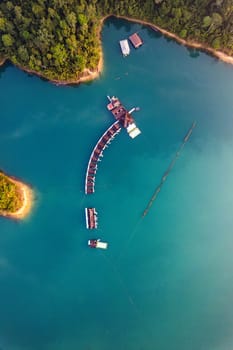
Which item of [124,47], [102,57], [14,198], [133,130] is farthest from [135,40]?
[14,198]

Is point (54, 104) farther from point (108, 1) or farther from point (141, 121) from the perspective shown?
point (108, 1)

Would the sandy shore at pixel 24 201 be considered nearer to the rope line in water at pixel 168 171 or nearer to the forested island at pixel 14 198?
the forested island at pixel 14 198

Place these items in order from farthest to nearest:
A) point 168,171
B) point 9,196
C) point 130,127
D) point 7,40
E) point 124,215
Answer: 1. point 168,171
2. point 130,127
3. point 124,215
4. point 9,196
5. point 7,40

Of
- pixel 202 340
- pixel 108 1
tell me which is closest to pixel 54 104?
pixel 108 1

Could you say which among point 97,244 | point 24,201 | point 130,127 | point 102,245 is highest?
point 130,127

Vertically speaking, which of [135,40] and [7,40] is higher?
[7,40]

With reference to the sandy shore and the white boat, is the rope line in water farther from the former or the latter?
the sandy shore

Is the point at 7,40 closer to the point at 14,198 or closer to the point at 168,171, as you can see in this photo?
the point at 14,198
